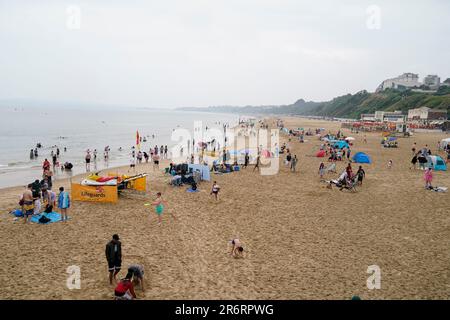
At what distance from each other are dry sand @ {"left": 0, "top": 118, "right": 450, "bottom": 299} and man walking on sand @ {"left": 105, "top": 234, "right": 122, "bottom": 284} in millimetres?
312

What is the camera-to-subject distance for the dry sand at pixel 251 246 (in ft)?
23.0

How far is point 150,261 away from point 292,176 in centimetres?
1278

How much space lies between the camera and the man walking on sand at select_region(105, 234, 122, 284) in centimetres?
685

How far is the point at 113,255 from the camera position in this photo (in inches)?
269

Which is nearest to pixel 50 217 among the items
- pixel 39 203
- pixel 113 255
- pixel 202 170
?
pixel 39 203

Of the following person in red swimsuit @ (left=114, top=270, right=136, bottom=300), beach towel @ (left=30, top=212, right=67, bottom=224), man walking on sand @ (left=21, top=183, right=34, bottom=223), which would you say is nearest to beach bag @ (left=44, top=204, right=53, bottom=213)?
beach towel @ (left=30, top=212, right=67, bottom=224)

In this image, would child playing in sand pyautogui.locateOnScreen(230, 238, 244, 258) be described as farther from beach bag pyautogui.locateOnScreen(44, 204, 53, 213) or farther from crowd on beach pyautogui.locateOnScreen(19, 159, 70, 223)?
beach bag pyautogui.locateOnScreen(44, 204, 53, 213)

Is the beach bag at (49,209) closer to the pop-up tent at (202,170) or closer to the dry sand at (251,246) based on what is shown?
the dry sand at (251,246)

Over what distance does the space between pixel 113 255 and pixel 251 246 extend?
3877 millimetres

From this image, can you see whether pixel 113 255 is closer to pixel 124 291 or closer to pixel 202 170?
pixel 124 291

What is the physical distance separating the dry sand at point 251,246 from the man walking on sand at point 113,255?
31 centimetres

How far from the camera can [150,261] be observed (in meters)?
8.27
